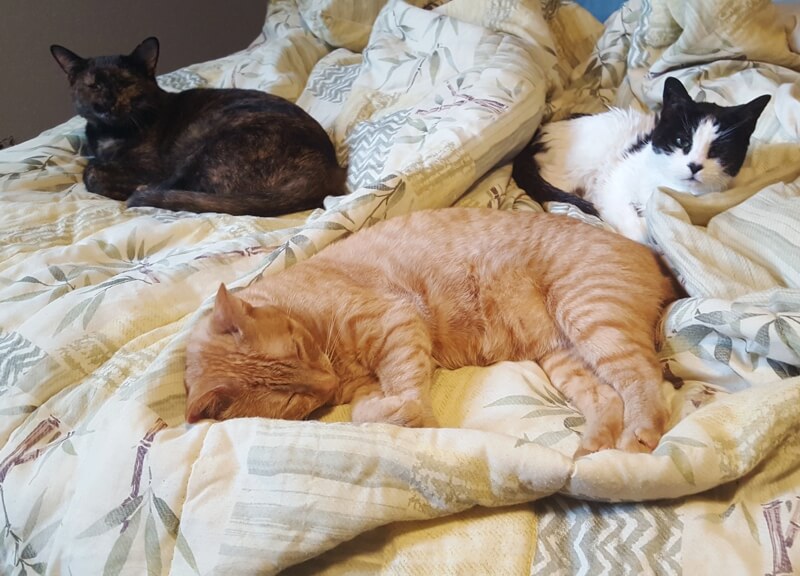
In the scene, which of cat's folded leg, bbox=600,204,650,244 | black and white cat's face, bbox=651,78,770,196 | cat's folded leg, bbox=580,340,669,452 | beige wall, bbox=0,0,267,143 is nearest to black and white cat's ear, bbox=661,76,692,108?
black and white cat's face, bbox=651,78,770,196

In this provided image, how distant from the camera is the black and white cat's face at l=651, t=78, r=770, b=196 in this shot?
4.88 feet

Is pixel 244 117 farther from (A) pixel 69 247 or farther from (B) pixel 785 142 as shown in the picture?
(B) pixel 785 142

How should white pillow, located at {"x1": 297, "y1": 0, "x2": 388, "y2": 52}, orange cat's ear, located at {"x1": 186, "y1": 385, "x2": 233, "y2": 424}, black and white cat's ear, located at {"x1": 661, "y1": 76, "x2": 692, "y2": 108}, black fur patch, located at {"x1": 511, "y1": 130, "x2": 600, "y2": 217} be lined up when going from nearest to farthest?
orange cat's ear, located at {"x1": 186, "y1": 385, "x2": 233, "y2": 424}, black and white cat's ear, located at {"x1": 661, "y1": 76, "x2": 692, "y2": 108}, black fur patch, located at {"x1": 511, "y1": 130, "x2": 600, "y2": 217}, white pillow, located at {"x1": 297, "y1": 0, "x2": 388, "y2": 52}

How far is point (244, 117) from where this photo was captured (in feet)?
6.74

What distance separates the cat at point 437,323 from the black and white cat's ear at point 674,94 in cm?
53

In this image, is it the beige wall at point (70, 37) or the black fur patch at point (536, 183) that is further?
the beige wall at point (70, 37)

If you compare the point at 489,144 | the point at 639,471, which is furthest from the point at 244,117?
the point at 639,471

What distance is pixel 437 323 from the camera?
1.30m

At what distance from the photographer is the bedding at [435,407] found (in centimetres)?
81

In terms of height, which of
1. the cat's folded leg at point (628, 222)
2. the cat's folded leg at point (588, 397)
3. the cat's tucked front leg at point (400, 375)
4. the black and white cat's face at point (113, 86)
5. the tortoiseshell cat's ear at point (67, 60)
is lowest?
the cat's folded leg at point (588, 397)

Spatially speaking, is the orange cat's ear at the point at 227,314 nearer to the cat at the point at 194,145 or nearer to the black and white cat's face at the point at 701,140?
the cat at the point at 194,145

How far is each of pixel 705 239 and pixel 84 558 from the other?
49.9 inches

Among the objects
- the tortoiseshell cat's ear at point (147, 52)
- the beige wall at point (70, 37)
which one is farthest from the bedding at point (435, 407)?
the beige wall at point (70, 37)

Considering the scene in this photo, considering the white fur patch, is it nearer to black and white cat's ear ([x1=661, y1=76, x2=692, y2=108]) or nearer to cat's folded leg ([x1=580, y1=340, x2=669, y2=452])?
black and white cat's ear ([x1=661, y1=76, x2=692, y2=108])
